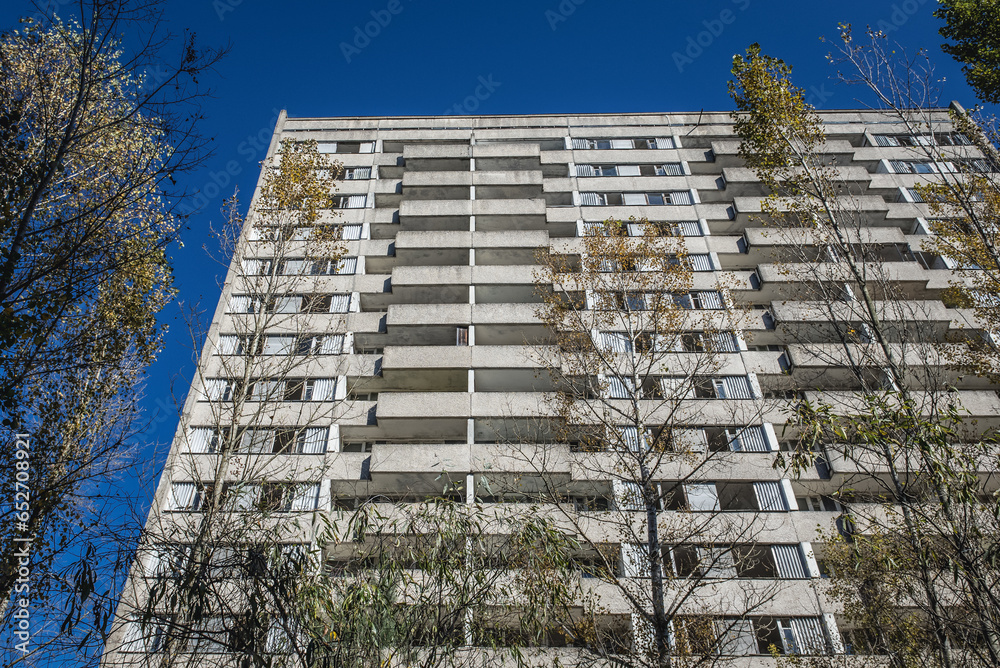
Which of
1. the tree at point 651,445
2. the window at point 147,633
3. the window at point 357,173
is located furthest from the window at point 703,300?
the window at point 147,633

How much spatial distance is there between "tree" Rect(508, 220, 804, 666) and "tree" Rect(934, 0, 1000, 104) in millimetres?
8550

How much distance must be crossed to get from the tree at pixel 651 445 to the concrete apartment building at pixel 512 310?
205mm

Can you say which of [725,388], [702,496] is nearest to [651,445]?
[702,496]

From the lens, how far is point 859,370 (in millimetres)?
11680

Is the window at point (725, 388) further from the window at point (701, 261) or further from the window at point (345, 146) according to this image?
the window at point (345, 146)

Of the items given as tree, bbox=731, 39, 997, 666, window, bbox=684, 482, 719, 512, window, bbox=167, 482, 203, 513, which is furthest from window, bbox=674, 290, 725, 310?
window, bbox=167, 482, 203, 513

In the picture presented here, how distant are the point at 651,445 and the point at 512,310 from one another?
1326cm

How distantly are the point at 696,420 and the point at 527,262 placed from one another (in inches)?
412

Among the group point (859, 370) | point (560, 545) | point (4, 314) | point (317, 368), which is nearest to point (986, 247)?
point (859, 370)

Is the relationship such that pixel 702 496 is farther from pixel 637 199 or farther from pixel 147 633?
pixel 147 633

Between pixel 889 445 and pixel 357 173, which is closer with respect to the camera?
pixel 889 445

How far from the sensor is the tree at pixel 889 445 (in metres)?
7.50

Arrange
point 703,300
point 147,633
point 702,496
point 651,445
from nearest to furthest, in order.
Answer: point 147,633, point 651,445, point 702,496, point 703,300

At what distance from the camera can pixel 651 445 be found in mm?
12086
